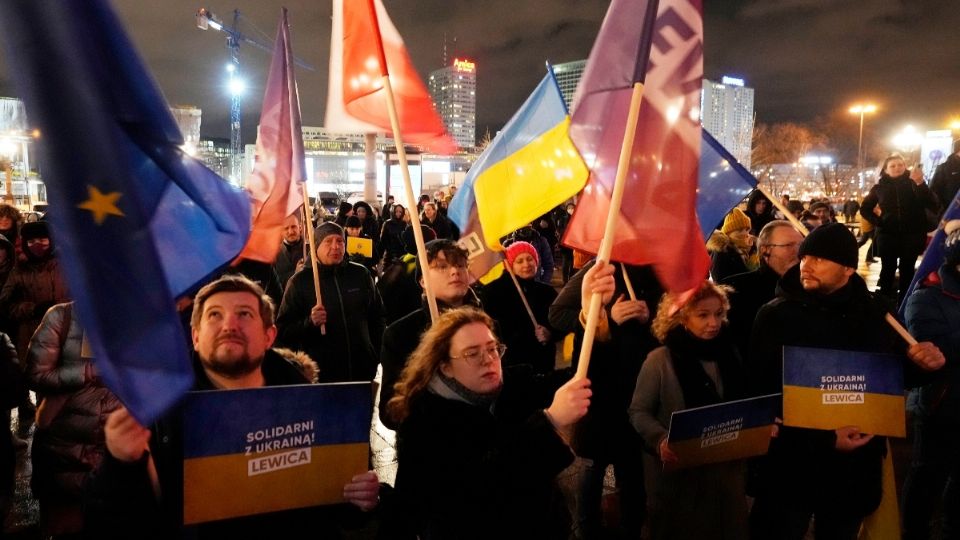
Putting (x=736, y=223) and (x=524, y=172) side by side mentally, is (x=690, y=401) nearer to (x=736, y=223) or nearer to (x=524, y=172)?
(x=524, y=172)

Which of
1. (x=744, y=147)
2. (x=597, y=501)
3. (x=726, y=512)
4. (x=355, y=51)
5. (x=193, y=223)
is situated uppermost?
(x=744, y=147)

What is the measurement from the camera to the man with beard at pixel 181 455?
1.98 m

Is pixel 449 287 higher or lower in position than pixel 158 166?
lower

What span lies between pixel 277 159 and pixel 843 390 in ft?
12.8

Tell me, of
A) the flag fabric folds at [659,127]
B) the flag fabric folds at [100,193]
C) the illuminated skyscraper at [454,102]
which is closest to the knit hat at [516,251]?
the flag fabric folds at [659,127]

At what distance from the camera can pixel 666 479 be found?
325cm

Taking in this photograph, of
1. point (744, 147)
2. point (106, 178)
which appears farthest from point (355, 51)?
point (744, 147)

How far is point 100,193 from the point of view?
193cm

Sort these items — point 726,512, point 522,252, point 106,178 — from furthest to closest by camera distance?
point 522,252, point 726,512, point 106,178

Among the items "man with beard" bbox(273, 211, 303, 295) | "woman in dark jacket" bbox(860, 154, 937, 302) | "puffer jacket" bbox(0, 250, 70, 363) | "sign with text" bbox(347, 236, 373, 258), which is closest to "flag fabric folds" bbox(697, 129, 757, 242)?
"man with beard" bbox(273, 211, 303, 295)

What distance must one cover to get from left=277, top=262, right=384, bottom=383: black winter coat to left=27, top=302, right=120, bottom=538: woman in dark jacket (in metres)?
1.73

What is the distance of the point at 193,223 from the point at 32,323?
4.65m

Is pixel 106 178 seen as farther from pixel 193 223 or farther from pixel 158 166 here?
pixel 193 223

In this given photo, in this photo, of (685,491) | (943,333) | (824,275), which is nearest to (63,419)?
(685,491)
